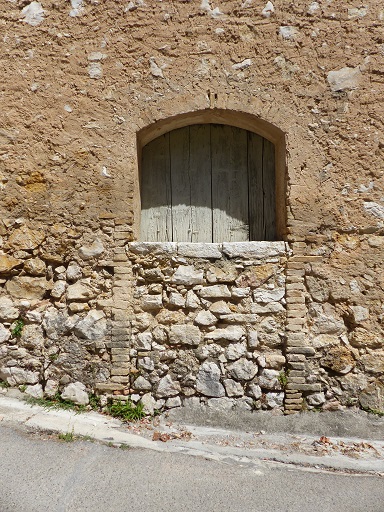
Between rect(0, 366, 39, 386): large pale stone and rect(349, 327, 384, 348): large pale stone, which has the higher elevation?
rect(349, 327, 384, 348): large pale stone

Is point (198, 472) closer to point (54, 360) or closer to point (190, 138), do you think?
point (54, 360)

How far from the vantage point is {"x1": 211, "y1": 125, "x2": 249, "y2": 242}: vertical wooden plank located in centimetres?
378

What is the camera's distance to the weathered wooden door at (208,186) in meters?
3.78

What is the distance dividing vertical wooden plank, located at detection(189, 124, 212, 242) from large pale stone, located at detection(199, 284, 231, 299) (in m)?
0.53

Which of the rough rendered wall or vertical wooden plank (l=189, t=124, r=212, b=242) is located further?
vertical wooden plank (l=189, t=124, r=212, b=242)

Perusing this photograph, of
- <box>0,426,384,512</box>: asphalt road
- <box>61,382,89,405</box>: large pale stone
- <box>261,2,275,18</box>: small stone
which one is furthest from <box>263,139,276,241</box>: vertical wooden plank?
<box>61,382,89,405</box>: large pale stone

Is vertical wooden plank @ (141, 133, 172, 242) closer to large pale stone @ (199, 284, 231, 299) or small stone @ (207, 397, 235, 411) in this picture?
large pale stone @ (199, 284, 231, 299)

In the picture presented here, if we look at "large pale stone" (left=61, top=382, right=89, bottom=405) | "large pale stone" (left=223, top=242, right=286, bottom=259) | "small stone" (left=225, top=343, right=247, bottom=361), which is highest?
"large pale stone" (left=223, top=242, right=286, bottom=259)

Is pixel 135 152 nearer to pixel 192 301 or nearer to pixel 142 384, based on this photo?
pixel 192 301

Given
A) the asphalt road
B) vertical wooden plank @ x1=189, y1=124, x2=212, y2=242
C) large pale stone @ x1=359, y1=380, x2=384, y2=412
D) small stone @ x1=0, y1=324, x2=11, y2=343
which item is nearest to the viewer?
the asphalt road

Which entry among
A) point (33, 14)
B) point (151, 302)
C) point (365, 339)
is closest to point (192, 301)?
point (151, 302)

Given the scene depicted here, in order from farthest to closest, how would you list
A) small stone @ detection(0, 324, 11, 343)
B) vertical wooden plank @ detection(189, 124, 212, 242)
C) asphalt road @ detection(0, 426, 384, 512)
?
vertical wooden plank @ detection(189, 124, 212, 242), small stone @ detection(0, 324, 11, 343), asphalt road @ detection(0, 426, 384, 512)

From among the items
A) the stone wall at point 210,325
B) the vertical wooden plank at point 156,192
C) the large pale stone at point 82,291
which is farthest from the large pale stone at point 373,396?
the large pale stone at point 82,291

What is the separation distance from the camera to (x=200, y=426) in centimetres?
335
